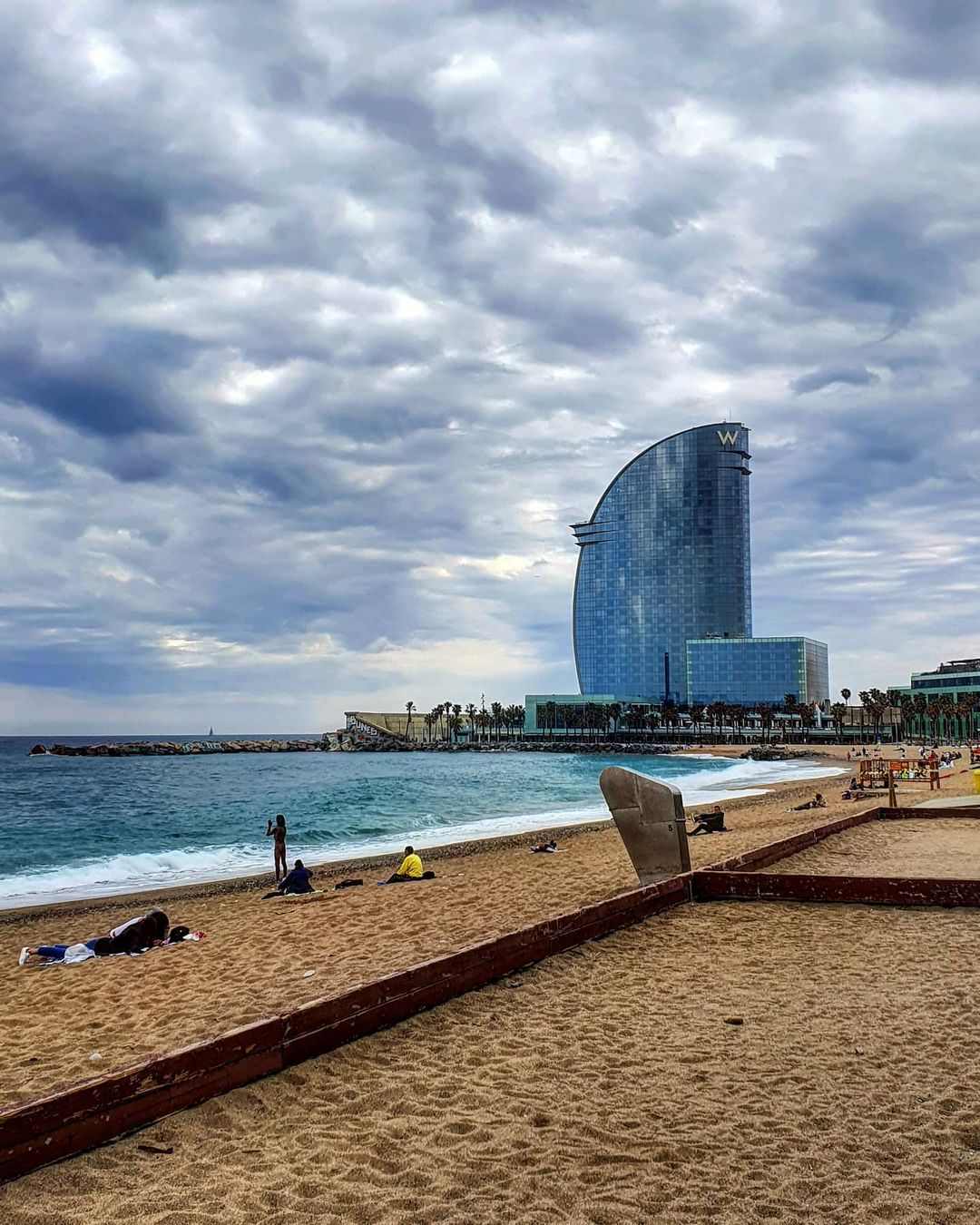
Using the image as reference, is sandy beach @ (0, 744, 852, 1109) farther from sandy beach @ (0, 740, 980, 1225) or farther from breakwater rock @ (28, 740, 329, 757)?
breakwater rock @ (28, 740, 329, 757)

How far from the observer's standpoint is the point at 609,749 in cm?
14600

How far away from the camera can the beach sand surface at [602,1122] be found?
12.8 ft

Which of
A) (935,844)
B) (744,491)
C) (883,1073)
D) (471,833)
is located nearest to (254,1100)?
(883,1073)

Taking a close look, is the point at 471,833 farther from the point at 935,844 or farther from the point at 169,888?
the point at 935,844

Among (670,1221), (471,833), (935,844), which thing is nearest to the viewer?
(670,1221)

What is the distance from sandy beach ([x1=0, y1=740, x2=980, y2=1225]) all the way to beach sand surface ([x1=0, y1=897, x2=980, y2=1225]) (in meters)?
0.02

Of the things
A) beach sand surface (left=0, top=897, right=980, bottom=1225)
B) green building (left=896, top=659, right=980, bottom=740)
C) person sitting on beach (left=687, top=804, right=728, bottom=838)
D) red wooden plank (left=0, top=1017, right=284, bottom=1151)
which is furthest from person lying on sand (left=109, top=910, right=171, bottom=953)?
green building (left=896, top=659, right=980, bottom=740)

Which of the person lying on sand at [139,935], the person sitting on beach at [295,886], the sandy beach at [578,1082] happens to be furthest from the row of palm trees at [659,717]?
the sandy beach at [578,1082]

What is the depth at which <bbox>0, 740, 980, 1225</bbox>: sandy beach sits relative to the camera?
3.97m

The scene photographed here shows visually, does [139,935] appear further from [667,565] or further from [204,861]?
[667,565]

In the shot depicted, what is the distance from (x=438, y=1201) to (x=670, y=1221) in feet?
3.11

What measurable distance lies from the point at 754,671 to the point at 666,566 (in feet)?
99.1

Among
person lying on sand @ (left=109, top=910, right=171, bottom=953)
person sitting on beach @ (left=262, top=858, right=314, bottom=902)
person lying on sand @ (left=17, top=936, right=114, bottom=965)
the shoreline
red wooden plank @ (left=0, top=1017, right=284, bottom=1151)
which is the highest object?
red wooden plank @ (left=0, top=1017, right=284, bottom=1151)

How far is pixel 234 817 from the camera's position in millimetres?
38375
